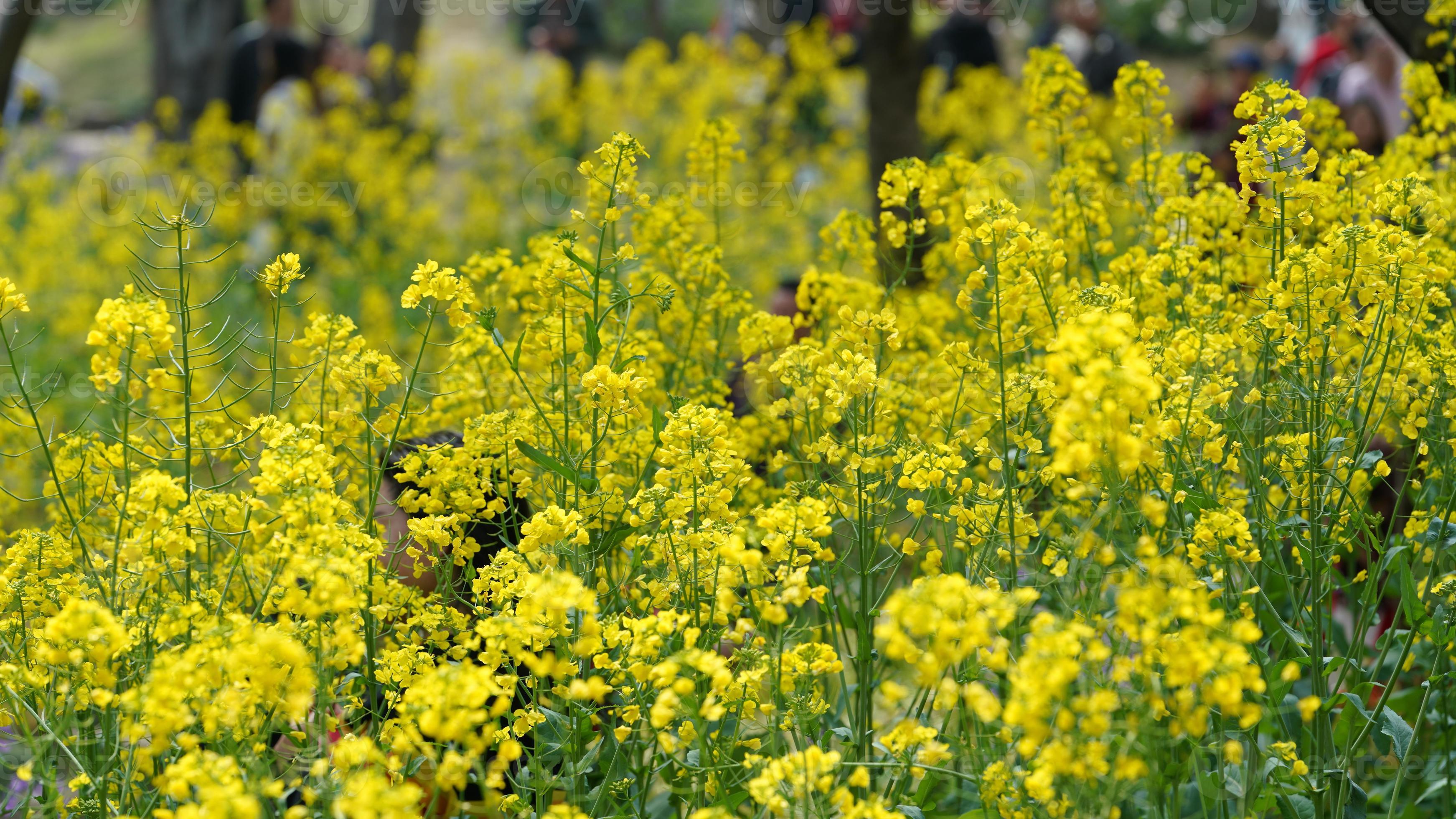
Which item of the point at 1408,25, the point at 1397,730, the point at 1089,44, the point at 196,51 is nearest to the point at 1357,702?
the point at 1397,730

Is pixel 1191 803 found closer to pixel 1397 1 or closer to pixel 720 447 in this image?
pixel 720 447

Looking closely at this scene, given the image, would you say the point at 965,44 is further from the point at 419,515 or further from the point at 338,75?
the point at 419,515

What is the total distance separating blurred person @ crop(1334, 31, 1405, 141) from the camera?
235 inches

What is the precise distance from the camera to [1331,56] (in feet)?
30.6

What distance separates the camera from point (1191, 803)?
2.63 meters

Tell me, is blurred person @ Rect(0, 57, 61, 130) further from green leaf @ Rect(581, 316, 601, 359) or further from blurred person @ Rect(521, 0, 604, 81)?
green leaf @ Rect(581, 316, 601, 359)

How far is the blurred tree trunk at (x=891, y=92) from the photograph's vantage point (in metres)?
6.03

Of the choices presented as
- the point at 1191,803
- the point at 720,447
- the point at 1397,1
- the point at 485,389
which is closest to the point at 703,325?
the point at 485,389

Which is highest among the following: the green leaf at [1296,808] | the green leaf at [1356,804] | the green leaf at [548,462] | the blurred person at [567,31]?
the blurred person at [567,31]

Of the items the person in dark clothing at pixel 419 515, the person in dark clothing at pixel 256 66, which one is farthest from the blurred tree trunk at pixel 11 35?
the person in dark clothing at pixel 256 66

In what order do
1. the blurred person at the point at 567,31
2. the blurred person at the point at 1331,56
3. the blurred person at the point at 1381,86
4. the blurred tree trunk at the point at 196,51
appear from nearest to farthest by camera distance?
the blurred person at the point at 1381,86, the blurred person at the point at 1331,56, the blurred tree trunk at the point at 196,51, the blurred person at the point at 567,31

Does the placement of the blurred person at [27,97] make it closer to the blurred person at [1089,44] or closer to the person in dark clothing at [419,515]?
the person in dark clothing at [419,515]

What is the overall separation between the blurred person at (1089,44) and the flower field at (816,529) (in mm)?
6555

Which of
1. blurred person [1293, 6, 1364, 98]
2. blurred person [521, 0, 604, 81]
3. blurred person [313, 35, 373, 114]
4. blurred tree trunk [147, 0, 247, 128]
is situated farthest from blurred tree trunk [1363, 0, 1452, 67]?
blurred tree trunk [147, 0, 247, 128]
